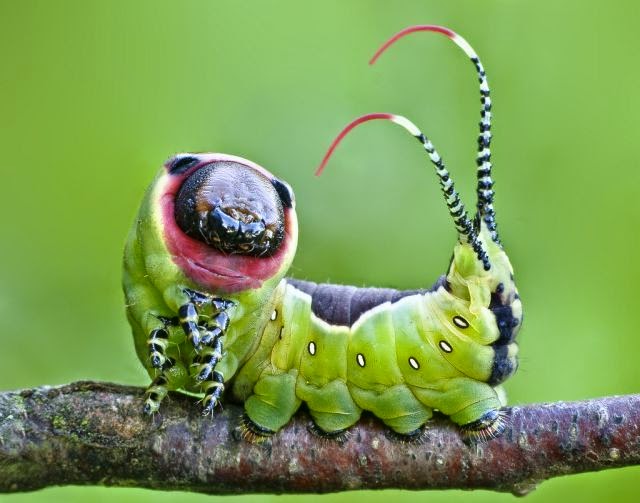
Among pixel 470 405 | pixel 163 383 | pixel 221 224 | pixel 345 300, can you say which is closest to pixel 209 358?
pixel 163 383

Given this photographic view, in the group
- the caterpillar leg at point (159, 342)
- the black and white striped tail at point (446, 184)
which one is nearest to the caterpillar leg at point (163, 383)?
the caterpillar leg at point (159, 342)

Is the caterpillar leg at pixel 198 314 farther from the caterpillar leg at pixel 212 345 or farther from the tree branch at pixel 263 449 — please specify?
the tree branch at pixel 263 449

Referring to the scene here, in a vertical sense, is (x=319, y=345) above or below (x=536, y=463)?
above

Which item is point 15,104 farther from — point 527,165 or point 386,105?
point 527,165

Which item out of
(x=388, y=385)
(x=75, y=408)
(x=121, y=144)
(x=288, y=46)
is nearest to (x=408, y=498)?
(x=388, y=385)

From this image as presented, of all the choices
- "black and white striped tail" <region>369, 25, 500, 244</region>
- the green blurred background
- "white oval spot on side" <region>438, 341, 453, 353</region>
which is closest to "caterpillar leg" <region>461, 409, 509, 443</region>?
"white oval spot on side" <region>438, 341, 453, 353</region>

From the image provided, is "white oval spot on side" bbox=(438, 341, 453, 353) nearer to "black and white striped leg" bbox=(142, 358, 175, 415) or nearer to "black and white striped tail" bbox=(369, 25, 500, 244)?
"black and white striped tail" bbox=(369, 25, 500, 244)
